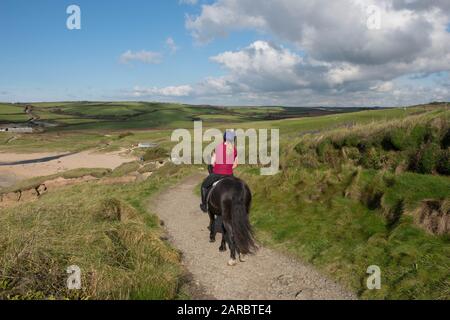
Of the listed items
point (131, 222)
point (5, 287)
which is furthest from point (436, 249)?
point (5, 287)

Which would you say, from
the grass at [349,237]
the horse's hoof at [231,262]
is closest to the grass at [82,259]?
the horse's hoof at [231,262]

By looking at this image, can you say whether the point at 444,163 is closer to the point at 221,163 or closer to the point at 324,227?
the point at 324,227

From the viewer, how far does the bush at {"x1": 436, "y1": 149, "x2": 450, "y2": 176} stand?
1318 cm

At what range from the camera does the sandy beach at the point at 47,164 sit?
2234 inches

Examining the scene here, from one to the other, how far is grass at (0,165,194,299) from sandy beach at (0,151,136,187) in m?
44.7

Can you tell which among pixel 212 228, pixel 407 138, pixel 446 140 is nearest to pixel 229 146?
pixel 212 228

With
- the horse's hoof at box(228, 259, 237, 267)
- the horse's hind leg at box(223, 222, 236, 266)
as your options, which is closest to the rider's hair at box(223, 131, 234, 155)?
the horse's hind leg at box(223, 222, 236, 266)

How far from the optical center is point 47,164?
6956 centimetres

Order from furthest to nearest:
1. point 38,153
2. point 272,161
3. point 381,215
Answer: point 38,153 < point 272,161 < point 381,215

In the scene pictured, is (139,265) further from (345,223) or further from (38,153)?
(38,153)

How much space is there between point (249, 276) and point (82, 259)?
3.93m

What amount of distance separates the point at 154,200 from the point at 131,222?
9.55m

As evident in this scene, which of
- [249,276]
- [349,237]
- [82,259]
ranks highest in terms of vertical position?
[82,259]

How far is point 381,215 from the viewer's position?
11906 mm
